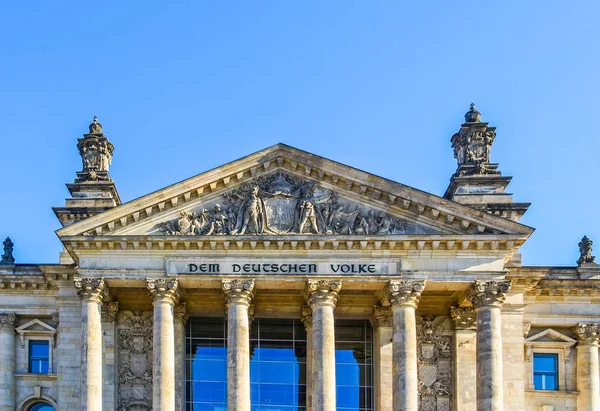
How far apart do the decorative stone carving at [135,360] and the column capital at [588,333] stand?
61.6 ft

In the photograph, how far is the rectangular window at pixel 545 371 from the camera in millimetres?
40844

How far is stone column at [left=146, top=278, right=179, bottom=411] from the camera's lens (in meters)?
35.6

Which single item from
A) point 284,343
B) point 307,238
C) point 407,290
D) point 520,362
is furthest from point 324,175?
point 520,362

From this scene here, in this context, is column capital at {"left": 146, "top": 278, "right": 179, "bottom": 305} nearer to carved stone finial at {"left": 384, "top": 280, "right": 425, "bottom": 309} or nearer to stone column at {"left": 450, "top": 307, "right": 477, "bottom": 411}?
carved stone finial at {"left": 384, "top": 280, "right": 425, "bottom": 309}

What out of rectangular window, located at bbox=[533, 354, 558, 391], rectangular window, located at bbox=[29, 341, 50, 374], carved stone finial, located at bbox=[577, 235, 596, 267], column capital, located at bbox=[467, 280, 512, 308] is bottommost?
rectangular window, located at bbox=[533, 354, 558, 391]

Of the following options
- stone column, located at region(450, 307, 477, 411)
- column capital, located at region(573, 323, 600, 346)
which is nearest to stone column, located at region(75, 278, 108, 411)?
stone column, located at region(450, 307, 477, 411)

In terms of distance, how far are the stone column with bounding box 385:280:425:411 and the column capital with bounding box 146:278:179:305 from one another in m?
8.52

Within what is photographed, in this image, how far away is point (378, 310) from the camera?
3928 cm

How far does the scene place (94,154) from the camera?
138ft

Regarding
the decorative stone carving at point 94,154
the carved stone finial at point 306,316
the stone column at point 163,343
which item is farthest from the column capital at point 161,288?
the decorative stone carving at point 94,154

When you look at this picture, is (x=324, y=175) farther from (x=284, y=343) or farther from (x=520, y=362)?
(x=520, y=362)

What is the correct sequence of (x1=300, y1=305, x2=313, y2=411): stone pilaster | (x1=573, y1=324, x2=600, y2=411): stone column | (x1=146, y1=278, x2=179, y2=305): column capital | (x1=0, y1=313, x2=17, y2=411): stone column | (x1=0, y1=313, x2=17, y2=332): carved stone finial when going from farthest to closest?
(x1=0, y1=313, x2=17, y2=332): carved stone finial, (x1=0, y1=313, x2=17, y2=411): stone column, (x1=573, y1=324, x2=600, y2=411): stone column, (x1=300, y1=305, x2=313, y2=411): stone pilaster, (x1=146, y1=278, x2=179, y2=305): column capital

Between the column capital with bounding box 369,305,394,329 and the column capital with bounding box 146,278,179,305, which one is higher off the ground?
the column capital with bounding box 146,278,179,305

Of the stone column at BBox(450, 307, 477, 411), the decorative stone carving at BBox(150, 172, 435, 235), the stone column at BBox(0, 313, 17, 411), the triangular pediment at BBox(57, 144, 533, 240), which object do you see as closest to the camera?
the triangular pediment at BBox(57, 144, 533, 240)
